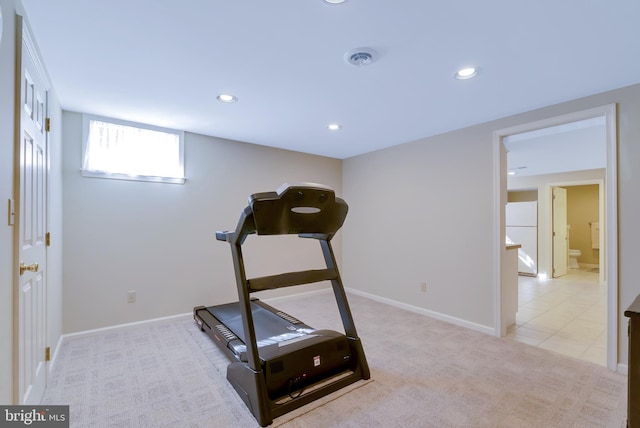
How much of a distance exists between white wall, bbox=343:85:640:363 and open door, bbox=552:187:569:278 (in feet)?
13.8

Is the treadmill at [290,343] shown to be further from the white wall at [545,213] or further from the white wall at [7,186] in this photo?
the white wall at [545,213]

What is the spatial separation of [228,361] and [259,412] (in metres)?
0.84

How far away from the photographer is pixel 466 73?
2055 millimetres

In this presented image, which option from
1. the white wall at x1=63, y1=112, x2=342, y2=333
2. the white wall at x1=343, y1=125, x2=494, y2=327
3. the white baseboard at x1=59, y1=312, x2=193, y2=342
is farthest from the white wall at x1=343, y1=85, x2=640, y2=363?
the white baseboard at x1=59, y1=312, x2=193, y2=342

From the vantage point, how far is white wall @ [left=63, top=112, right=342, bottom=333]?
2822 millimetres

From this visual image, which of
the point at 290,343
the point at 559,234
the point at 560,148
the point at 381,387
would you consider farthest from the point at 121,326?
the point at 559,234


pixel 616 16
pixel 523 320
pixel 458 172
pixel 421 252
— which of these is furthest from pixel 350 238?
pixel 616 16

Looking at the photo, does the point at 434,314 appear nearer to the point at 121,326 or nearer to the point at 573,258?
the point at 121,326

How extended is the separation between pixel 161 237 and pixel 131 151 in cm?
98

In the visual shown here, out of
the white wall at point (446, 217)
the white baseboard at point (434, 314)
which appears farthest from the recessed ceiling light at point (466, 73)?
the white baseboard at point (434, 314)

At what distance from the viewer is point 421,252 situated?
3648mm

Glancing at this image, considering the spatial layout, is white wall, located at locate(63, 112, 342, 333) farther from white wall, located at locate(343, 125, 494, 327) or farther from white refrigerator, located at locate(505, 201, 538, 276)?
white refrigerator, located at locate(505, 201, 538, 276)

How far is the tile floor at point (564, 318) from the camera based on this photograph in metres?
2.71

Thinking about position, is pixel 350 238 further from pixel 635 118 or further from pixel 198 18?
pixel 198 18
